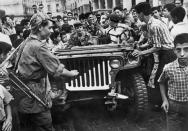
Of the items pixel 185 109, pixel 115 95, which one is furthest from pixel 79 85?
pixel 185 109

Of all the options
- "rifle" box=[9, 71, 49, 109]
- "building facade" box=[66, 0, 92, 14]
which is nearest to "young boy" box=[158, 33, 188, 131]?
"rifle" box=[9, 71, 49, 109]

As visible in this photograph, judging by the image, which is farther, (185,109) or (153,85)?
(153,85)

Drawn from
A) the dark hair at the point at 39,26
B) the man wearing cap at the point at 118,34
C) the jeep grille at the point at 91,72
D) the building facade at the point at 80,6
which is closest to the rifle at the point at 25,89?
the dark hair at the point at 39,26

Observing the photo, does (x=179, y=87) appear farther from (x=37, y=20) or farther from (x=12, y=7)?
(x=12, y=7)

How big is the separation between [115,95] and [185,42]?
2.02 m

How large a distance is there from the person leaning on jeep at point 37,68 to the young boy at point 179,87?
1.16m

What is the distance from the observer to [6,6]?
83.3 ft

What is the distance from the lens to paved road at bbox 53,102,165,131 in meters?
5.09

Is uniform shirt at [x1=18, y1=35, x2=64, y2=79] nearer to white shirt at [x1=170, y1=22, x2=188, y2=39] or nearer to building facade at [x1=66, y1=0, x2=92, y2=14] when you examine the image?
white shirt at [x1=170, y1=22, x2=188, y2=39]

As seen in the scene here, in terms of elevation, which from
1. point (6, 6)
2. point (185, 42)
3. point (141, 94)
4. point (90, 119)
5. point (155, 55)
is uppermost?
point (6, 6)

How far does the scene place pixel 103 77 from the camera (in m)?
5.21

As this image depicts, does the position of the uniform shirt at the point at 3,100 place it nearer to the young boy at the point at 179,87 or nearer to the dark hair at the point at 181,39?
the young boy at the point at 179,87

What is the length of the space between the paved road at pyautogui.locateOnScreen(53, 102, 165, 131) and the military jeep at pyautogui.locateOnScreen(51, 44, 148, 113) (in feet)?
0.93

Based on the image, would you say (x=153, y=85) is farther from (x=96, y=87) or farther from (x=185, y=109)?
(x=185, y=109)
